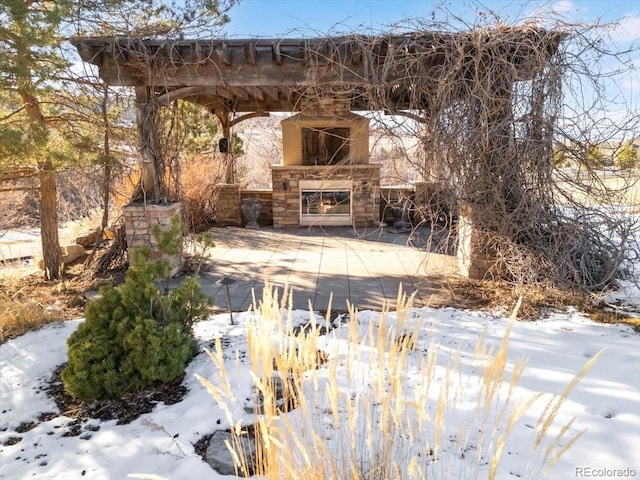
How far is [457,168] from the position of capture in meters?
3.89

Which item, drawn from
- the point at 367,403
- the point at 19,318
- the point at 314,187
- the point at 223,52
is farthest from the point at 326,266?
the point at 367,403

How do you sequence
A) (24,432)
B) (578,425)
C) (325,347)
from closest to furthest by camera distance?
(578,425) < (24,432) < (325,347)

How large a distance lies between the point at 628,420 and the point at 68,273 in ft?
19.5

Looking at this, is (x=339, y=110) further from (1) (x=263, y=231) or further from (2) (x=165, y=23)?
(2) (x=165, y=23)

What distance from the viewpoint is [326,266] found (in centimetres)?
541

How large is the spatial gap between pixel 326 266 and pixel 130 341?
305 cm

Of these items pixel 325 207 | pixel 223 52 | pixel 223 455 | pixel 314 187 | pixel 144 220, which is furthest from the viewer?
pixel 325 207

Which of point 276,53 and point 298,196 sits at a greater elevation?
point 276,53

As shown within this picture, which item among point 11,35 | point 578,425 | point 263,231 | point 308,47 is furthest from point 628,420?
point 263,231

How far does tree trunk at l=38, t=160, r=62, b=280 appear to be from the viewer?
5191 mm

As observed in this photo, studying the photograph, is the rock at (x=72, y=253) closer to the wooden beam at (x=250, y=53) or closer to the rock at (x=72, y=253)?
the rock at (x=72, y=253)

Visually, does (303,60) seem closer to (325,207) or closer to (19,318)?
(19,318)

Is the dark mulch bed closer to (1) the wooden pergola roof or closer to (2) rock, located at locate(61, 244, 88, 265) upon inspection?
(1) the wooden pergola roof

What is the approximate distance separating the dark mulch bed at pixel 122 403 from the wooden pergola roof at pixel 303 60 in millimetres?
2937
